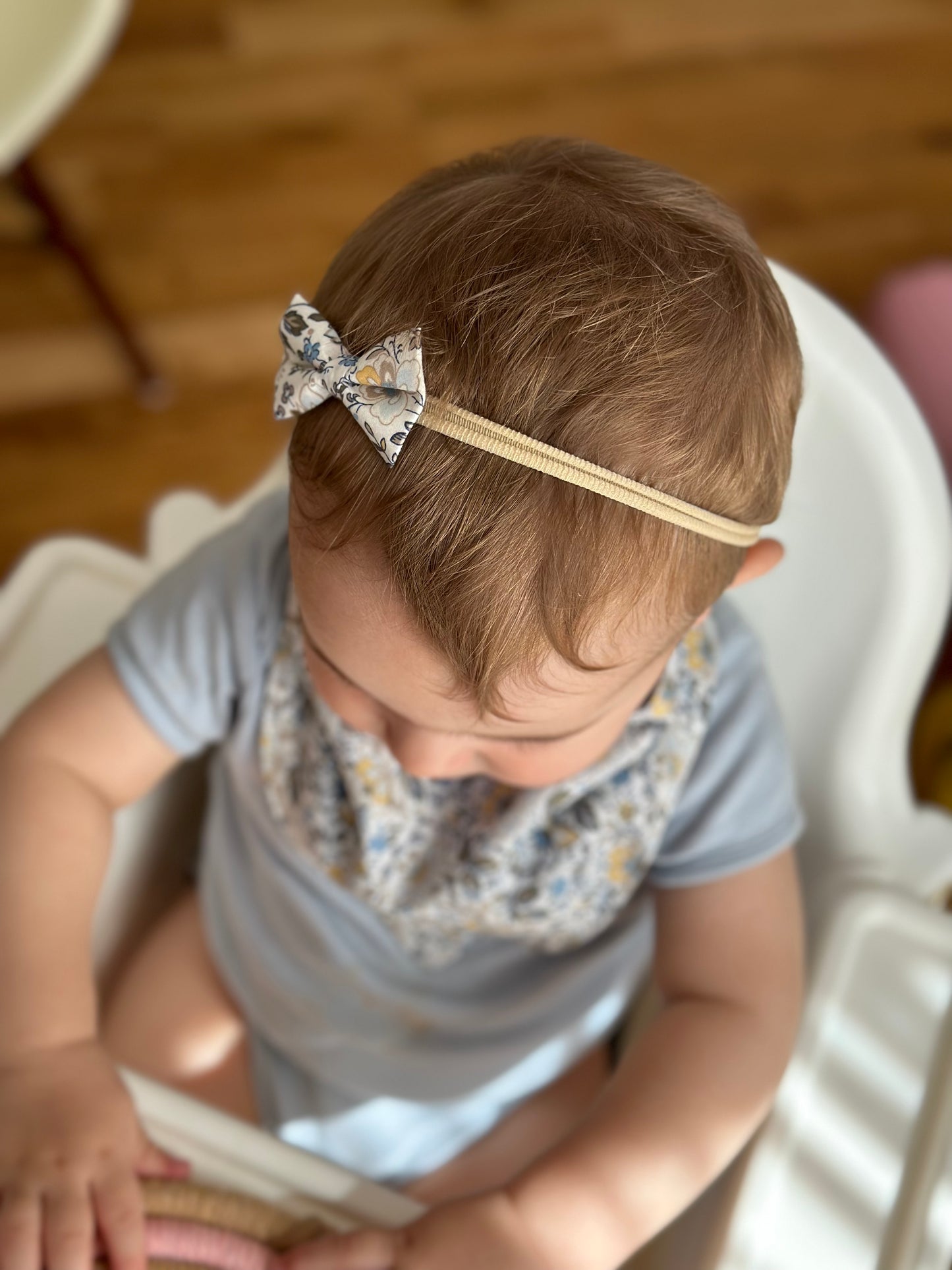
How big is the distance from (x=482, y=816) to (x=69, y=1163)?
0.26 metres

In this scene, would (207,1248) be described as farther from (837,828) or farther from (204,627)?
(837,828)

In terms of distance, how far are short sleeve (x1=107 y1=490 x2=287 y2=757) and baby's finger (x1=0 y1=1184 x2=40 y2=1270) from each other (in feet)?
0.78

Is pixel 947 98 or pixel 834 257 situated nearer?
pixel 834 257

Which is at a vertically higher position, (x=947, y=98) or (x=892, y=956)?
(x=947, y=98)

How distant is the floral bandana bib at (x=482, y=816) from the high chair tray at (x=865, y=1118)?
0.12m

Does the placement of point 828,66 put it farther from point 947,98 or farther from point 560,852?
point 560,852

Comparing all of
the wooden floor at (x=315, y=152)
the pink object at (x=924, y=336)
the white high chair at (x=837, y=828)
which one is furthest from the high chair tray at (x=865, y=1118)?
the wooden floor at (x=315, y=152)

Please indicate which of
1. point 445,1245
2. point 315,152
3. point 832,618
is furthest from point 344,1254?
point 315,152

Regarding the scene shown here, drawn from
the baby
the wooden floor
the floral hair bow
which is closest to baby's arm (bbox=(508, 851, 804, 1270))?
the baby

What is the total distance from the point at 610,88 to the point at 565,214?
1.49 meters

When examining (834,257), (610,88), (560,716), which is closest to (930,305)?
(834,257)

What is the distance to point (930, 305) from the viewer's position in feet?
3.90

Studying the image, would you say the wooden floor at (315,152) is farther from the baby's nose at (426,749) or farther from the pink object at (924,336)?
the baby's nose at (426,749)

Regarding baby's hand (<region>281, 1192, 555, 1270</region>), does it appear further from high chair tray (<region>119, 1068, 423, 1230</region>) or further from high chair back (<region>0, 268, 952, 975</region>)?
high chair back (<region>0, 268, 952, 975</region>)
